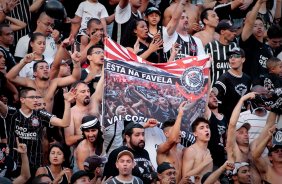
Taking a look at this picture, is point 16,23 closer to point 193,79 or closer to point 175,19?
point 175,19

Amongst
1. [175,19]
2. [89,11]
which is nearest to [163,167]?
[175,19]

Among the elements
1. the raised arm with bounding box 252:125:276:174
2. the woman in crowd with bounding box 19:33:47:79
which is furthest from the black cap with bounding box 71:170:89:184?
the woman in crowd with bounding box 19:33:47:79

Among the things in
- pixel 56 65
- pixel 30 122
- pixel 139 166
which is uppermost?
pixel 56 65

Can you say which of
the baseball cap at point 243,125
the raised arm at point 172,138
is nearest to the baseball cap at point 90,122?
the raised arm at point 172,138

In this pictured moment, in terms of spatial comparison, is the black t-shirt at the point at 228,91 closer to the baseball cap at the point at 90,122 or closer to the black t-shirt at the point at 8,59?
the baseball cap at the point at 90,122

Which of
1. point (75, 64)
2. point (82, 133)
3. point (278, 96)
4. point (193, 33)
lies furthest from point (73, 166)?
point (193, 33)

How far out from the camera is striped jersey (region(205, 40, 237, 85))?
63.8ft

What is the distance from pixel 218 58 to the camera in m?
19.5

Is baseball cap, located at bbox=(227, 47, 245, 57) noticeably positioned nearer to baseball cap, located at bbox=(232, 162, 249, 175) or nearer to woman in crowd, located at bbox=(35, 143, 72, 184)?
baseball cap, located at bbox=(232, 162, 249, 175)

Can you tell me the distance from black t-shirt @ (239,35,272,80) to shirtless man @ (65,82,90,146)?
11.1ft

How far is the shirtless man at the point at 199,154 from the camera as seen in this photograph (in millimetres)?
17062

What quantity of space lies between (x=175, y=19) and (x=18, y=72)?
2607 millimetres

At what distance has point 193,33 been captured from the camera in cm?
2062

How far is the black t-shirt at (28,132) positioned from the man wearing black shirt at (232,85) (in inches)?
115
